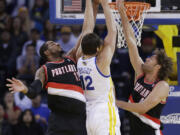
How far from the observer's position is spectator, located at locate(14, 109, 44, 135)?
919 cm

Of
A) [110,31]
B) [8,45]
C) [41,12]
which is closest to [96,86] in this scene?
[110,31]

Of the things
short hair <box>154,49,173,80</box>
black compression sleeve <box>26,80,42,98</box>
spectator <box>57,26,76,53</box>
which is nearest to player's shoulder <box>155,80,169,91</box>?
short hair <box>154,49,173,80</box>

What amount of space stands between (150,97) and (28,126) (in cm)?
428

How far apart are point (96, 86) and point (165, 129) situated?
1.92 meters

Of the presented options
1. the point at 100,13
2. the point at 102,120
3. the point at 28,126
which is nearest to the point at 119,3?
the point at 100,13

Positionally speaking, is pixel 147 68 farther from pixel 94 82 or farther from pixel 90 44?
pixel 90 44

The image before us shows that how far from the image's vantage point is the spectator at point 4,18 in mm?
11773

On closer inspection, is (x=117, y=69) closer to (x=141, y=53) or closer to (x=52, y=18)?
(x=141, y=53)

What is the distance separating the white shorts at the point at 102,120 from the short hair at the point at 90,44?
0.63 meters

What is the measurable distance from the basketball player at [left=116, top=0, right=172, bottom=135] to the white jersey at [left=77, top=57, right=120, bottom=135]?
0.27m

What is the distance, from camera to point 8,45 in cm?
1117

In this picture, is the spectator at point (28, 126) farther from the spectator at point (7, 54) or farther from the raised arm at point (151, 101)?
the raised arm at point (151, 101)

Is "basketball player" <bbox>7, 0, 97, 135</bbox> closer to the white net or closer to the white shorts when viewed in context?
the white shorts

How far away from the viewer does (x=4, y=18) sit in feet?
40.0
